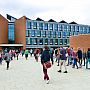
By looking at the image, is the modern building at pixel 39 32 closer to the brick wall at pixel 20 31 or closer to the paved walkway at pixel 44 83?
the brick wall at pixel 20 31

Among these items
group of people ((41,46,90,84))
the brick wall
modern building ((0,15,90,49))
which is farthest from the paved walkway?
the brick wall

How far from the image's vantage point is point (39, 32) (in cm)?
9694

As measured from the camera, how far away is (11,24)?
4038 inches

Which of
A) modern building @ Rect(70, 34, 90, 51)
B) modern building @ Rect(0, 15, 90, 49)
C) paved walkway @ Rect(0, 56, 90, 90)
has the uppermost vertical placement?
modern building @ Rect(0, 15, 90, 49)

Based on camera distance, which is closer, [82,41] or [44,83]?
[44,83]

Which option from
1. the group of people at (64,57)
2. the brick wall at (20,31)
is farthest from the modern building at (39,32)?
the group of people at (64,57)

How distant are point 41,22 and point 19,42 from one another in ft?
32.7

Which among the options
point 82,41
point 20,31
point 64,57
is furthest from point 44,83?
point 20,31

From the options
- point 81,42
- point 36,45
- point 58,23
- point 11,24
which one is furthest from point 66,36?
point 81,42

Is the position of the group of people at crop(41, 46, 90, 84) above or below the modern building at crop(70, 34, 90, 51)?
below

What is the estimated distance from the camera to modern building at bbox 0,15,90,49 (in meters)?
95.5

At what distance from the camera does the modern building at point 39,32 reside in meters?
95.5

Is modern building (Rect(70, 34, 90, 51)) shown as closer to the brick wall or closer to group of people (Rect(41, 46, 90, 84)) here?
group of people (Rect(41, 46, 90, 84))

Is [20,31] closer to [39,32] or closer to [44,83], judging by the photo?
[39,32]
